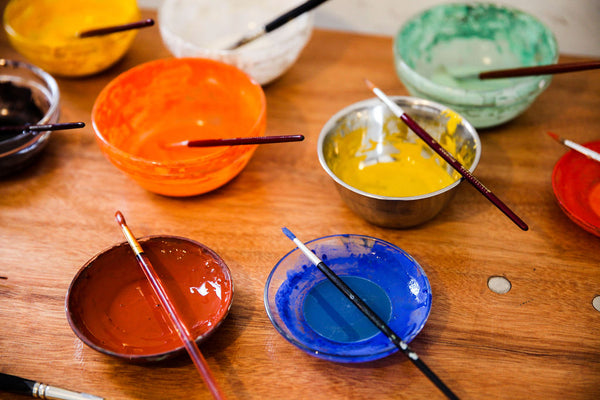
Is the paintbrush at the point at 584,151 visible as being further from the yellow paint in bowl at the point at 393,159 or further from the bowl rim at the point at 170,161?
the bowl rim at the point at 170,161

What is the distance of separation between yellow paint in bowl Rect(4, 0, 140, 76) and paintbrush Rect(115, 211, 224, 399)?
50 centimetres

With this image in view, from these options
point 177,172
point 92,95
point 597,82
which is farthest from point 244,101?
point 597,82

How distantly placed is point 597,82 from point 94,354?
45.1 inches

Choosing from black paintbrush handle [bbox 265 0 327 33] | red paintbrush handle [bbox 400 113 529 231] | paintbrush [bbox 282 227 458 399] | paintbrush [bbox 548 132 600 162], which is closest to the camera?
paintbrush [bbox 282 227 458 399]

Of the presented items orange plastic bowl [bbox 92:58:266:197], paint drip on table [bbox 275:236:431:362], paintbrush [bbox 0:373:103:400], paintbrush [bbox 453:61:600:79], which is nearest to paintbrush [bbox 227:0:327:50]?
orange plastic bowl [bbox 92:58:266:197]

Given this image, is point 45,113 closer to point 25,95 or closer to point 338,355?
point 25,95

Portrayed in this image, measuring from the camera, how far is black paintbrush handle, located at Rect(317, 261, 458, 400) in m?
0.74

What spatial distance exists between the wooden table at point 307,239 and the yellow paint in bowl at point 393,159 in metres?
0.05

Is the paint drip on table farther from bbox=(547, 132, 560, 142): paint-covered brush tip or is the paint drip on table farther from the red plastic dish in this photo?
bbox=(547, 132, 560, 142): paint-covered brush tip

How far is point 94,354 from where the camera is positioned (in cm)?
82

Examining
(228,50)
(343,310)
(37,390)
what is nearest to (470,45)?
(228,50)

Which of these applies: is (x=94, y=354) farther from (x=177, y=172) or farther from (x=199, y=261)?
(x=177, y=172)

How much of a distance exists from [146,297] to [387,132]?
522 mm

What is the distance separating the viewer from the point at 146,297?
87 centimetres
